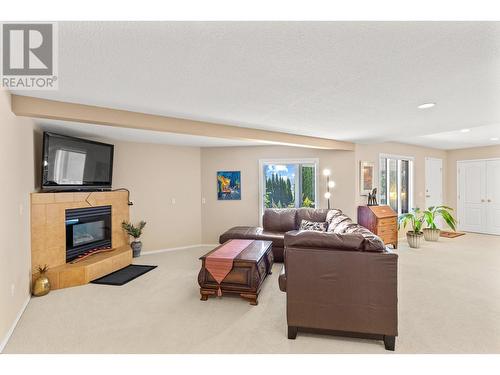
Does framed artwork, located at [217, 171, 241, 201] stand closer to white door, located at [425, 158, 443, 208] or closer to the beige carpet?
the beige carpet

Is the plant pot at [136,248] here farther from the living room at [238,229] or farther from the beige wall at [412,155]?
the beige wall at [412,155]

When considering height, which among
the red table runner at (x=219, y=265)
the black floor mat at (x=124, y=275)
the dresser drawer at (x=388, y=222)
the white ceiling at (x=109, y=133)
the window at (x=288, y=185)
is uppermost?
the white ceiling at (x=109, y=133)

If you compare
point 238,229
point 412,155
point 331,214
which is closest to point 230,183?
point 238,229

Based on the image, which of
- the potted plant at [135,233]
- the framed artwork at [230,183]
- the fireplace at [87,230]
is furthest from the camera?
the framed artwork at [230,183]

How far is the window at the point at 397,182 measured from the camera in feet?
21.4

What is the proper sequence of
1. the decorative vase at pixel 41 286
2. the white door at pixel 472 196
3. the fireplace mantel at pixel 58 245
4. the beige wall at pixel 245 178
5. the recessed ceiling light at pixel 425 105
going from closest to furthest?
1. the recessed ceiling light at pixel 425 105
2. the decorative vase at pixel 41 286
3. the fireplace mantel at pixel 58 245
4. the beige wall at pixel 245 178
5. the white door at pixel 472 196

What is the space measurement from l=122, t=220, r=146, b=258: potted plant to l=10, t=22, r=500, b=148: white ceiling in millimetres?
2654

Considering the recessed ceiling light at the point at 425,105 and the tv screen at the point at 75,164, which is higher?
the recessed ceiling light at the point at 425,105

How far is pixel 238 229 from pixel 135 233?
199 centimetres

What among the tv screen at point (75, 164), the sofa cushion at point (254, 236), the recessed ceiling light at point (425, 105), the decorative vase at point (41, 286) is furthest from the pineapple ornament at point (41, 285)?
the recessed ceiling light at point (425, 105)

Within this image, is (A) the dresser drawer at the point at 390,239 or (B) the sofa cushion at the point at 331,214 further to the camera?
(A) the dresser drawer at the point at 390,239

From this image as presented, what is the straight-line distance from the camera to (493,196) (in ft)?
23.3

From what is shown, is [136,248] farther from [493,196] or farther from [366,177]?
[493,196]

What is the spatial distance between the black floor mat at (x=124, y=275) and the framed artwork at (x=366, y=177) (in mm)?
4710
